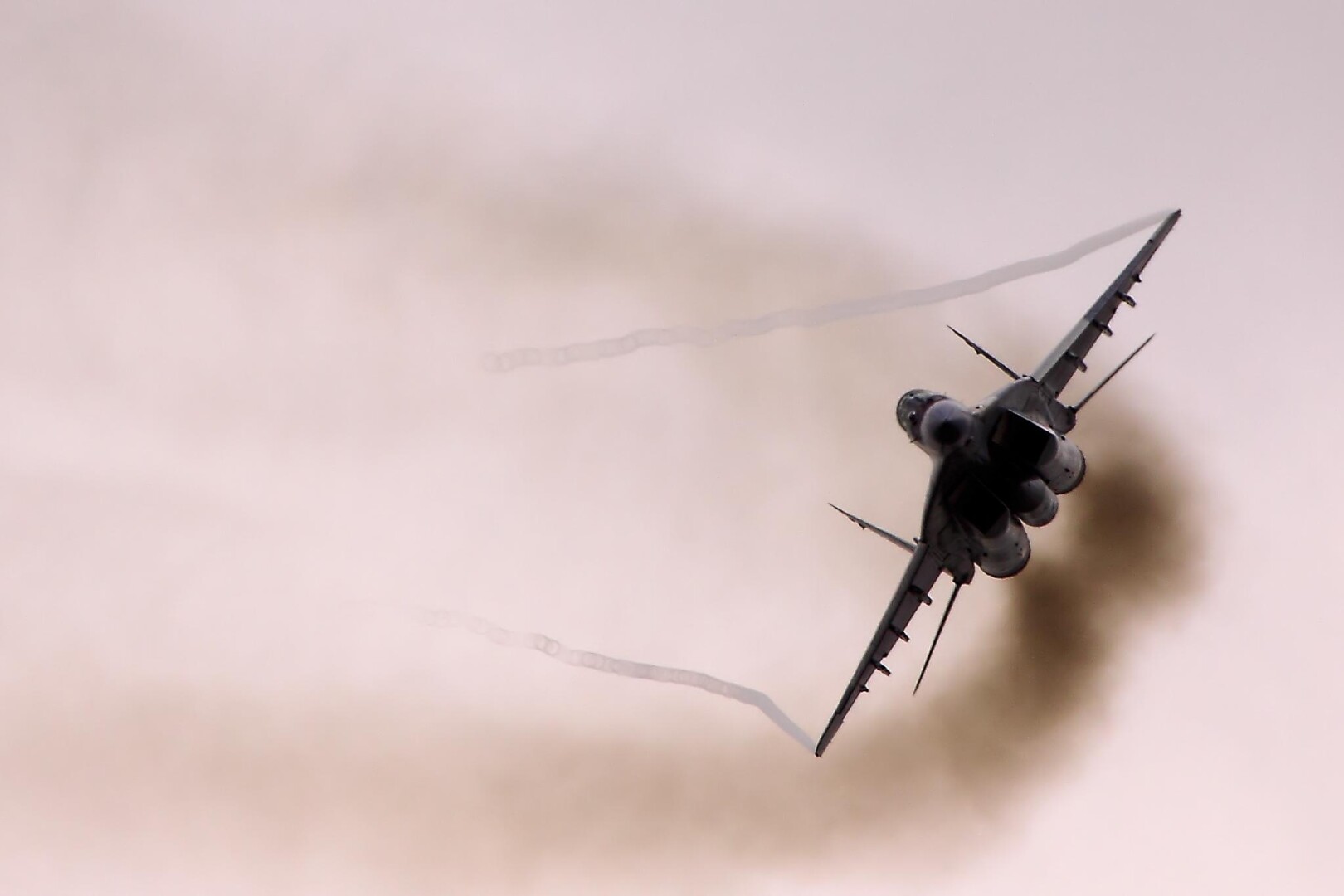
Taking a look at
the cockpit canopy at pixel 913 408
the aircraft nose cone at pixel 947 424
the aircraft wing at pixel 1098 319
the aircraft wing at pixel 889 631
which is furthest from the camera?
the aircraft wing at pixel 889 631

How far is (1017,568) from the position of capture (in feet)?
152

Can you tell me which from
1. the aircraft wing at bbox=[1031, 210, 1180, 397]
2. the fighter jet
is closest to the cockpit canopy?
the fighter jet

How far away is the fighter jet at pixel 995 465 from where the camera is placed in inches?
1626

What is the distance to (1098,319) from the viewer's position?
48500 millimetres

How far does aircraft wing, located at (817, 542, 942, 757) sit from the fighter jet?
5cm

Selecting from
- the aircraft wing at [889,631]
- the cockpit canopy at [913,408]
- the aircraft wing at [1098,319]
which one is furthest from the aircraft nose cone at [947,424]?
the aircraft wing at [889,631]

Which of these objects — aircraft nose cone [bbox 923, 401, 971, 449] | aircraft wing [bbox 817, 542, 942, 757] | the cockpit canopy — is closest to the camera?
aircraft nose cone [bbox 923, 401, 971, 449]

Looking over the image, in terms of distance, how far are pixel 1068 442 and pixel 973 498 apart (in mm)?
3843

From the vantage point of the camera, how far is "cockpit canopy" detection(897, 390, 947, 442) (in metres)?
42.0

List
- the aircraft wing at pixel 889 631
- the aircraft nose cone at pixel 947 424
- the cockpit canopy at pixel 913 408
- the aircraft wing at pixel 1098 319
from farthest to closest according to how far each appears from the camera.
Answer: the aircraft wing at pixel 889 631 < the aircraft wing at pixel 1098 319 < the cockpit canopy at pixel 913 408 < the aircraft nose cone at pixel 947 424

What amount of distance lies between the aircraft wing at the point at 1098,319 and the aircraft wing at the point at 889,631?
30.3 feet

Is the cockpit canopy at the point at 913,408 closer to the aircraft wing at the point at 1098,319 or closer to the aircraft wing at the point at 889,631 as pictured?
the aircraft wing at the point at 1098,319

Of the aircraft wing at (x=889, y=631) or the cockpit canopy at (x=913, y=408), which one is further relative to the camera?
the aircraft wing at (x=889, y=631)

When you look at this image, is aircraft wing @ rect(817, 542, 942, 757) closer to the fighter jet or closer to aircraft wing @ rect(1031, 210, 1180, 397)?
the fighter jet
